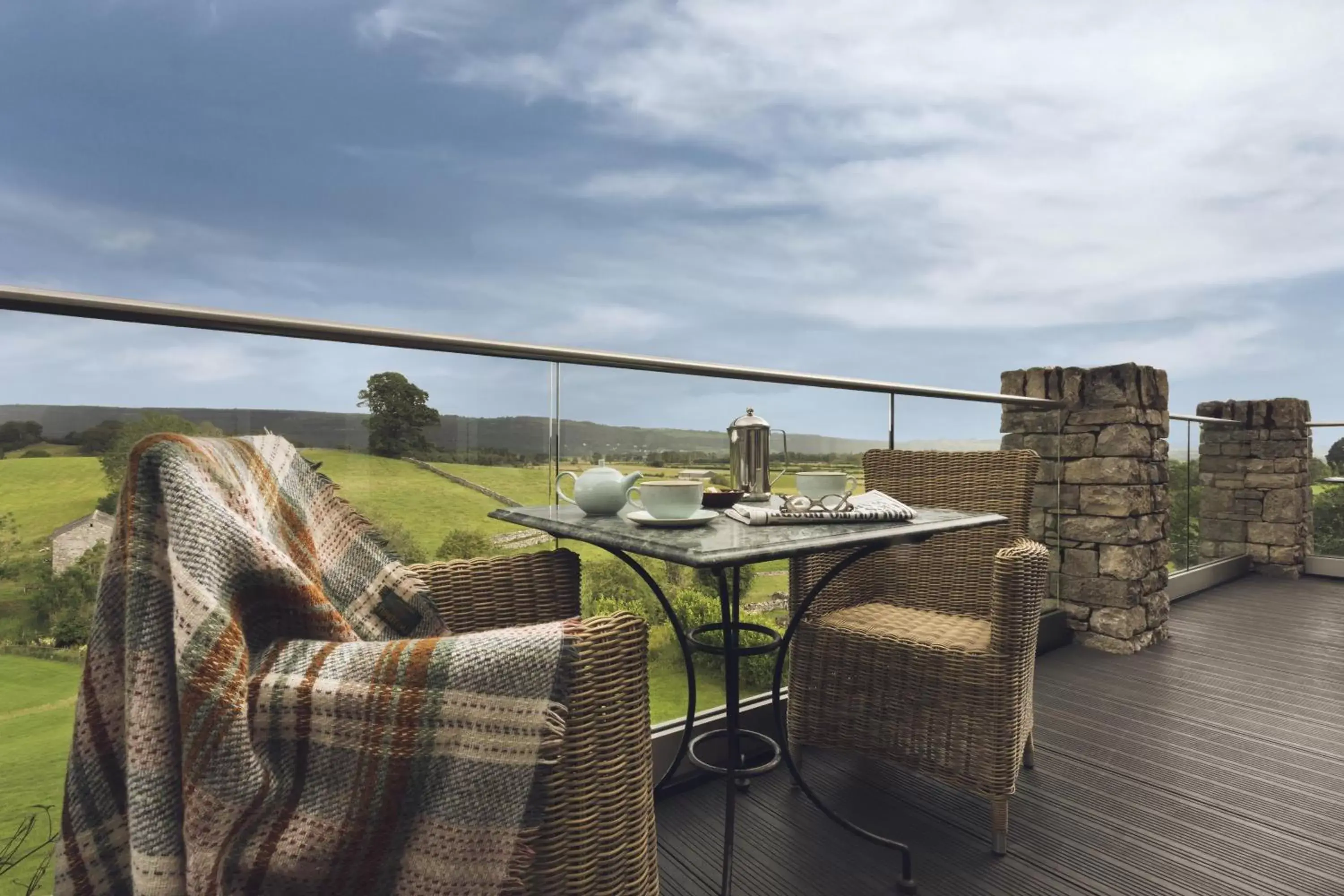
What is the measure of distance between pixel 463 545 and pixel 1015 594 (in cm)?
167

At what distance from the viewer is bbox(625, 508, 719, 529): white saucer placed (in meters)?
1.32

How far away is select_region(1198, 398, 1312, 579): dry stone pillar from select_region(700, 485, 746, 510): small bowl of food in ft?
16.9

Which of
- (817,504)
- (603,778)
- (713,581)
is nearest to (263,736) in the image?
(603,778)

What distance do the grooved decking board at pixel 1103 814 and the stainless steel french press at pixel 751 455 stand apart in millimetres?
857

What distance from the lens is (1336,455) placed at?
5.23 m

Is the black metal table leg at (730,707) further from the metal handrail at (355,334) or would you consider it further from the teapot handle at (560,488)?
the metal handrail at (355,334)

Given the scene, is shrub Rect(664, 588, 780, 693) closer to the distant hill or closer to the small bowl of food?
the distant hill

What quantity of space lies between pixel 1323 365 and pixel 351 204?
24.7 meters

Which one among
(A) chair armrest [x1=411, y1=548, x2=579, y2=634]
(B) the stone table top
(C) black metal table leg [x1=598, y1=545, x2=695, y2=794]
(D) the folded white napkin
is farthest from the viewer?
(C) black metal table leg [x1=598, y1=545, x2=695, y2=794]

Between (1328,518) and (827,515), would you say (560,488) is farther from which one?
(1328,518)

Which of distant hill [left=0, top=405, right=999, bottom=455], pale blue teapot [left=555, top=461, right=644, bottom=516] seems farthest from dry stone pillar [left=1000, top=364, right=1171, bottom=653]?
pale blue teapot [left=555, top=461, right=644, bottom=516]

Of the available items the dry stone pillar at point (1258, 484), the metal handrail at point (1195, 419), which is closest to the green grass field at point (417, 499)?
the metal handrail at point (1195, 419)

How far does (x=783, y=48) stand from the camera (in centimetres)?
1752

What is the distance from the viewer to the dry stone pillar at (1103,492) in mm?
3348
